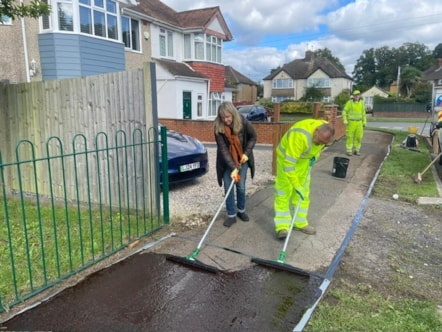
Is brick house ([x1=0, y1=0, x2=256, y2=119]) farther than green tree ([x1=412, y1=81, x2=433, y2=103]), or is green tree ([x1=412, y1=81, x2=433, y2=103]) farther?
green tree ([x1=412, y1=81, x2=433, y2=103])

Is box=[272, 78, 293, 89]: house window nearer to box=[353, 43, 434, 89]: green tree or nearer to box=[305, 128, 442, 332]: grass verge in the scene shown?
box=[353, 43, 434, 89]: green tree

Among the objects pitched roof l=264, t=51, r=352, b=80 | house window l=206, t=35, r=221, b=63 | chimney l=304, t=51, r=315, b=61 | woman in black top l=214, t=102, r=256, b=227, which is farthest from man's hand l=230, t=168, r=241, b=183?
chimney l=304, t=51, r=315, b=61

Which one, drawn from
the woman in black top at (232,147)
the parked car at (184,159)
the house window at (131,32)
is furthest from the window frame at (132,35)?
the woman in black top at (232,147)

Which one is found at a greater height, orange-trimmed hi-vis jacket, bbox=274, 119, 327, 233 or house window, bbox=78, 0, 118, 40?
house window, bbox=78, 0, 118, 40

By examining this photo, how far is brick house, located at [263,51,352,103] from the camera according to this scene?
166ft

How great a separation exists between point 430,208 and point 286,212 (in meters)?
2.93

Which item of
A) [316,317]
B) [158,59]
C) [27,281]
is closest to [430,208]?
[316,317]

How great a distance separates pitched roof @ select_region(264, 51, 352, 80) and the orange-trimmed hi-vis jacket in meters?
50.1

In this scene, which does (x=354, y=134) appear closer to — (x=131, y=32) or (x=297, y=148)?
(x=297, y=148)

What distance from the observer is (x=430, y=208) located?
5.58 m

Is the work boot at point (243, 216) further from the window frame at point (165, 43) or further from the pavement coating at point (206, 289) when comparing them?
the window frame at point (165, 43)

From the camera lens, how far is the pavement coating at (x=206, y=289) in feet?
8.77

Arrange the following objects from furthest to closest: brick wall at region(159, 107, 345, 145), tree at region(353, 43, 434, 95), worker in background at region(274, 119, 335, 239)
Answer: tree at region(353, 43, 434, 95) → brick wall at region(159, 107, 345, 145) → worker in background at region(274, 119, 335, 239)

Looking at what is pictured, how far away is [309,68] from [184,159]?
169 feet
